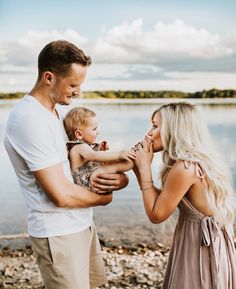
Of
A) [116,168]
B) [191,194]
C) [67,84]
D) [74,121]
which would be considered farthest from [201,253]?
[67,84]

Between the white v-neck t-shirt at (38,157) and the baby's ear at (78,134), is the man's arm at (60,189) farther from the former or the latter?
the baby's ear at (78,134)

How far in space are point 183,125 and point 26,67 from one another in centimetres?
342

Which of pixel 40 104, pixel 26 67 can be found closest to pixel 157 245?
pixel 26 67

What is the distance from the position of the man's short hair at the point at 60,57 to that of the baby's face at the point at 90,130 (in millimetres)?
295

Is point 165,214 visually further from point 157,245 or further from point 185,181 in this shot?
point 157,245

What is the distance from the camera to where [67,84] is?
192 cm

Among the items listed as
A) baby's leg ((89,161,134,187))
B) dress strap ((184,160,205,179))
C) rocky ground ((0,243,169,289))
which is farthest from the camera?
rocky ground ((0,243,169,289))

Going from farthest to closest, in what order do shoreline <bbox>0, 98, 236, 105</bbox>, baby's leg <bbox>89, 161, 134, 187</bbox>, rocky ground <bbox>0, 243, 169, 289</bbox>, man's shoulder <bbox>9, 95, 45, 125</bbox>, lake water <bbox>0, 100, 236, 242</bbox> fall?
shoreline <bbox>0, 98, 236, 105</bbox>, lake water <bbox>0, 100, 236, 242</bbox>, rocky ground <bbox>0, 243, 169, 289</bbox>, baby's leg <bbox>89, 161, 134, 187</bbox>, man's shoulder <bbox>9, 95, 45, 125</bbox>

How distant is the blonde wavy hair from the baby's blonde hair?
29 centimetres

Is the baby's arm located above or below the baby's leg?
above

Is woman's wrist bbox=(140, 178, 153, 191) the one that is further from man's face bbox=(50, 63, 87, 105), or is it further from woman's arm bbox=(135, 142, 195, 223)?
man's face bbox=(50, 63, 87, 105)

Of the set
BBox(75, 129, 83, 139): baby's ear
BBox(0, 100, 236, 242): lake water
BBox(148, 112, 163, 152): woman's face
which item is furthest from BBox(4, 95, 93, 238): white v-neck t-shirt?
BBox(0, 100, 236, 242): lake water

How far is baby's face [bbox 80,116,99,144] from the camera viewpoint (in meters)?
2.14

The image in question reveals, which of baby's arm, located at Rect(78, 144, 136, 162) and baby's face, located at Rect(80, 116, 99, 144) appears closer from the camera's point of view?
baby's arm, located at Rect(78, 144, 136, 162)
